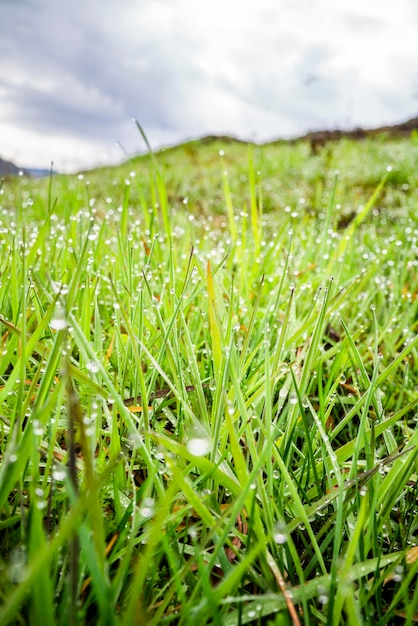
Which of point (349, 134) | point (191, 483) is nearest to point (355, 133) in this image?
point (349, 134)

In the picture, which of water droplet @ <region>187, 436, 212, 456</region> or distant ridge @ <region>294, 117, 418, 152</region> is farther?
distant ridge @ <region>294, 117, 418, 152</region>

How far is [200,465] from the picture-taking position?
0.75 meters

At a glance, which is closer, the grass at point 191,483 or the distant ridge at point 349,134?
the grass at point 191,483

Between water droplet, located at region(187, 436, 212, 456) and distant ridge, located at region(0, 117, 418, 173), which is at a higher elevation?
distant ridge, located at region(0, 117, 418, 173)

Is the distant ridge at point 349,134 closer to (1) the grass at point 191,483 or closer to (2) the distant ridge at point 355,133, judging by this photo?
(2) the distant ridge at point 355,133

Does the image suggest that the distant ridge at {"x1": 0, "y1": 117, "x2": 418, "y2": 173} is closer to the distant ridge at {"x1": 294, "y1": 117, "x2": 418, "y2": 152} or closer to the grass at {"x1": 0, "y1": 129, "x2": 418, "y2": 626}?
the distant ridge at {"x1": 294, "y1": 117, "x2": 418, "y2": 152}

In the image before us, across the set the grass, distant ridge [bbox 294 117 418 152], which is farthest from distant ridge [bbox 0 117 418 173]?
the grass

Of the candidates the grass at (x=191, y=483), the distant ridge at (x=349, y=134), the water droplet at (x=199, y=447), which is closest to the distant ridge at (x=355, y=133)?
the distant ridge at (x=349, y=134)

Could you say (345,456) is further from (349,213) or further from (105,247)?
(349,213)

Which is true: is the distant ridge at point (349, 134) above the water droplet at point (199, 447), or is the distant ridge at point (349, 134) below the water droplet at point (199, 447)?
above

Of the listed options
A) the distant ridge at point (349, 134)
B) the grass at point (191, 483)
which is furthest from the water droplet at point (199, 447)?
the distant ridge at point (349, 134)

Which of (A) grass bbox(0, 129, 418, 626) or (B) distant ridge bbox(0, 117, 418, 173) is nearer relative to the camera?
(A) grass bbox(0, 129, 418, 626)

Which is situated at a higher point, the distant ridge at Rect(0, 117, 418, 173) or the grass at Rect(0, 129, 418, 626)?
the distant ridge at Rect(0, 117, 418, 173)

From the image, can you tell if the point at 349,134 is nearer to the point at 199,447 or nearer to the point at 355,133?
the point at 355,133
